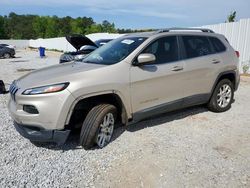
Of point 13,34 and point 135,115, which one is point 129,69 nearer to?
point 135,115

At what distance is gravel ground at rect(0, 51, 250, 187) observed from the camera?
3.50m

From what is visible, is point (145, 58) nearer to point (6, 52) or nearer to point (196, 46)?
point (196, 46)

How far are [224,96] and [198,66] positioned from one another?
4.34 ft

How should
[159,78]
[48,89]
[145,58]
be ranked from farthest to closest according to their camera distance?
[159,78] < [145,58] < [48,89]

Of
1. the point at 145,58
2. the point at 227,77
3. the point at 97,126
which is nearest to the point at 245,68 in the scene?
the point at 227,77

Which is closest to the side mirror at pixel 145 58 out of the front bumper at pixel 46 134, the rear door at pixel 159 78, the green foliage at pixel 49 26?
the rear door at pixel 159 78

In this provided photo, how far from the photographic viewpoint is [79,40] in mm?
12141

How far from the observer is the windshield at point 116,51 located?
4.69 metres

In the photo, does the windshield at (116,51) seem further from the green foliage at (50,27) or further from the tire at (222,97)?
the green foliage at (50,27)

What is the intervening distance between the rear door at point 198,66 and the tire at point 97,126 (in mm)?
1782

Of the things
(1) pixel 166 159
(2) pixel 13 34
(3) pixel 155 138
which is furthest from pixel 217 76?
(2) pixel 13 34

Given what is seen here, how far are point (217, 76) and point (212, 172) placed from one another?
2.86 metres

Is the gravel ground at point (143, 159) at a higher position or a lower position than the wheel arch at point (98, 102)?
lower

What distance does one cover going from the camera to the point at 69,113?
155 inches
